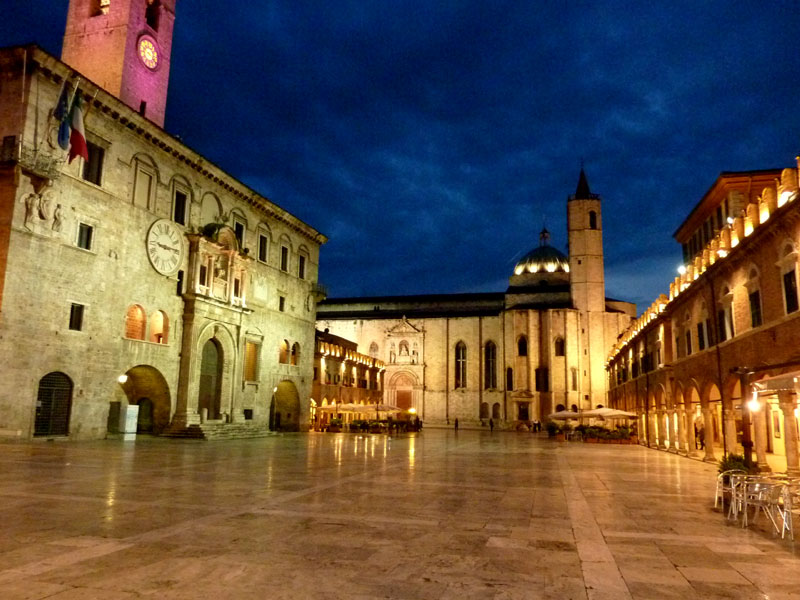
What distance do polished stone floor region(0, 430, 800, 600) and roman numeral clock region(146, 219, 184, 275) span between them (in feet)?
55.3

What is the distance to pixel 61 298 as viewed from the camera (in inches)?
952

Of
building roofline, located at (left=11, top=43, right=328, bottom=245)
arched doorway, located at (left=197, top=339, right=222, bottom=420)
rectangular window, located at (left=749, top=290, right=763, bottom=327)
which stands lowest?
arched doorway, located at (left=197, top=339, right=222, bottom=420)

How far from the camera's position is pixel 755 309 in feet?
56.6

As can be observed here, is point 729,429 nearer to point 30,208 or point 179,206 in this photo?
point 30,208

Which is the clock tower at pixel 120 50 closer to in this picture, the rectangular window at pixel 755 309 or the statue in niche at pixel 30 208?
the statue in niche at pixel 30 208

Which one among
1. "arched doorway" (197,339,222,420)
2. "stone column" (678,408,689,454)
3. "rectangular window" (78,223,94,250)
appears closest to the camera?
"rectangular window" (78,223,94,250)

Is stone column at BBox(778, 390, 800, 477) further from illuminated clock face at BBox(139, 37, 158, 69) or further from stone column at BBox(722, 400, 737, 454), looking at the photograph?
illuminated clock face at BBox(139, 37, 158, 69)

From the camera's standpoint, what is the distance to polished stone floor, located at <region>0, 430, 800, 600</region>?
220 inches

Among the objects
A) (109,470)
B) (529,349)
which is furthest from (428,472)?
(529,349)

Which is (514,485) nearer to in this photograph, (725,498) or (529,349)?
(725,498)

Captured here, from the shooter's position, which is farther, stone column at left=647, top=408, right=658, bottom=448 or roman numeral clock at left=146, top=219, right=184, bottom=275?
stone column at left=647, top=408, right=658, bottom=448

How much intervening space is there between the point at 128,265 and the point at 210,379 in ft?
30.2

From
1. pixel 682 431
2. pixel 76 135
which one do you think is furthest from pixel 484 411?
pixel 76 135

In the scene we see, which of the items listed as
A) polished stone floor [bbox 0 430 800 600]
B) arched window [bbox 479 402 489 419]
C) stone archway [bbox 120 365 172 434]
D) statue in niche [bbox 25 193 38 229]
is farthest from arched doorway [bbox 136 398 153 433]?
arched window [bbox 479 402 489 419]
